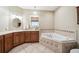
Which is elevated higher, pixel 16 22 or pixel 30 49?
pixel 16 22

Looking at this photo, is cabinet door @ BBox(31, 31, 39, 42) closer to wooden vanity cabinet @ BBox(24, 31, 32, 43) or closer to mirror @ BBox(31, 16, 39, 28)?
wooden vanity cabinet @ BBox(24, 31, 32, 43)

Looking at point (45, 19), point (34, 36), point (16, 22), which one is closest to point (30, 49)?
point (34, 36)

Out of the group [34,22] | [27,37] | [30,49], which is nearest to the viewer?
[30,49]

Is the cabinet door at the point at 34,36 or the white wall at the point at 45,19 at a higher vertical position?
the white wall at the point at 45,19

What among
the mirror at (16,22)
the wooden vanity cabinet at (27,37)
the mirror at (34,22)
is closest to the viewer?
the mirror at (16,22)

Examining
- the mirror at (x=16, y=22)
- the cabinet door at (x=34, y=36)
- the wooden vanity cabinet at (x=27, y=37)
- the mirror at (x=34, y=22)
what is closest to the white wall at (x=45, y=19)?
the mirror at (x=34, y=22)

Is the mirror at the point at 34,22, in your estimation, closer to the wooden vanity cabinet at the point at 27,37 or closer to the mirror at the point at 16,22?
the mirror at the point at 16,22

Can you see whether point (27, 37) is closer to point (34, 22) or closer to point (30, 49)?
point (34, 22)

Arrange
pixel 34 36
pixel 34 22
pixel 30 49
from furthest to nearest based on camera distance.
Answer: pixel 34 22, pixel 34 36, pixel 30 49
